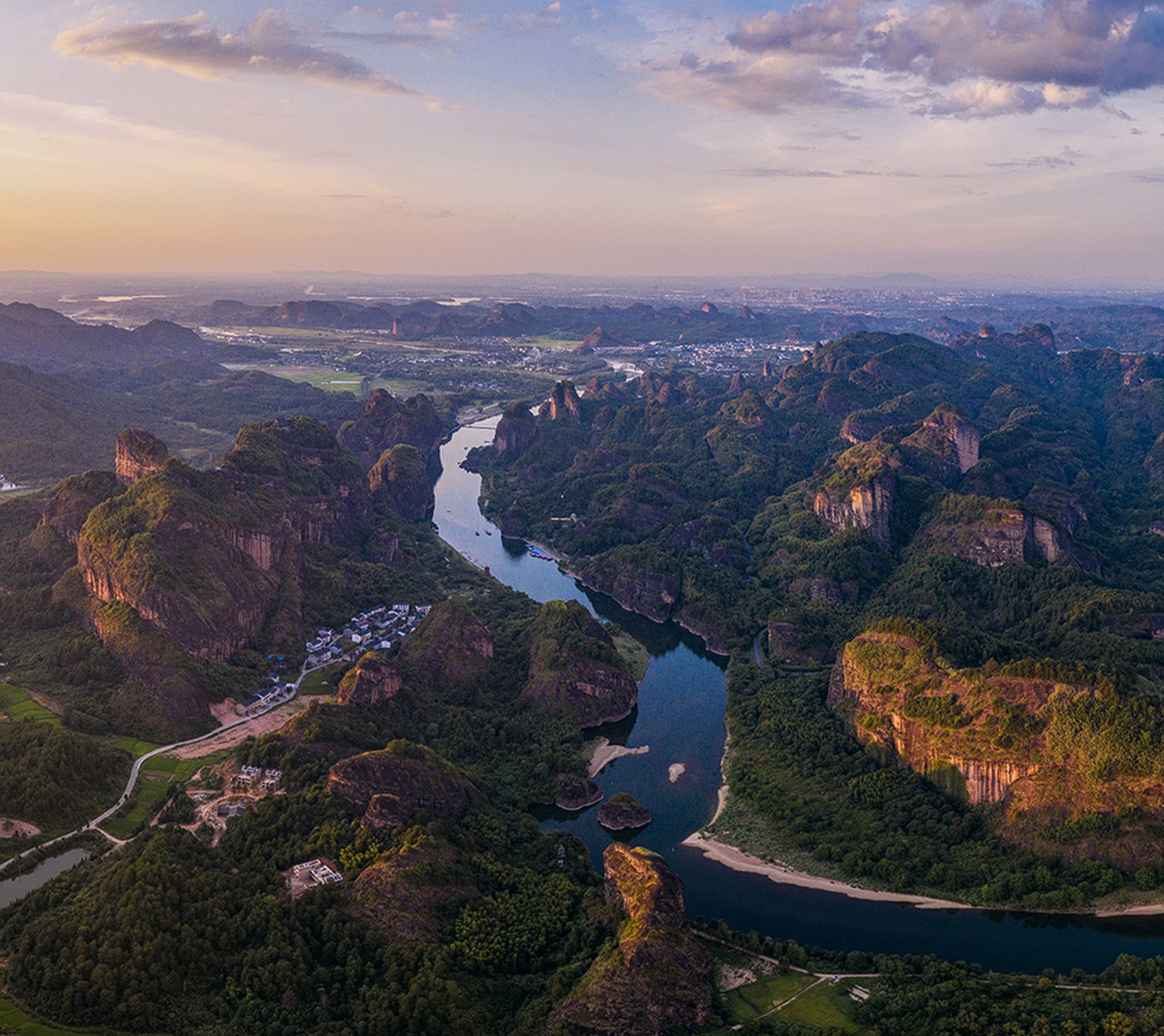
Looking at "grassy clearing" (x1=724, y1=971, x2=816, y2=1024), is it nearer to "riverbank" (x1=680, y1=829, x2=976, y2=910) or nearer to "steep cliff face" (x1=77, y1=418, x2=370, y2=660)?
"riverbank" (x1=680, y1=829, x2=976, y2=910)

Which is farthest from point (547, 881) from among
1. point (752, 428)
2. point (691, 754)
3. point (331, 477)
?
point (752, 428)

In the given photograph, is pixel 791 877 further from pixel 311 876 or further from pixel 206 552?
pixel 206 552

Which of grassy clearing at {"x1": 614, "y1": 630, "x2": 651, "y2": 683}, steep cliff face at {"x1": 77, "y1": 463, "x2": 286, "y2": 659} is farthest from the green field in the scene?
grassy clearing at {"x1": 614, "y1": 630, "x2": 651, "y2": 683}

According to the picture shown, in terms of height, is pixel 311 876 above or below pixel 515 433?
below

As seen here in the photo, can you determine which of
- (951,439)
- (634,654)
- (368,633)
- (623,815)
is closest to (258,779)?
(623,815)

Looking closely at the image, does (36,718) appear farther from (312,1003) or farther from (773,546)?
(773,546)

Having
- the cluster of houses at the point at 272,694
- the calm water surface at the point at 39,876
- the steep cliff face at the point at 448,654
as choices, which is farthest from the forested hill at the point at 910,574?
the calm water surface at the point at 39,876

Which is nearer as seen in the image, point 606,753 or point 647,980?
point 647,980
